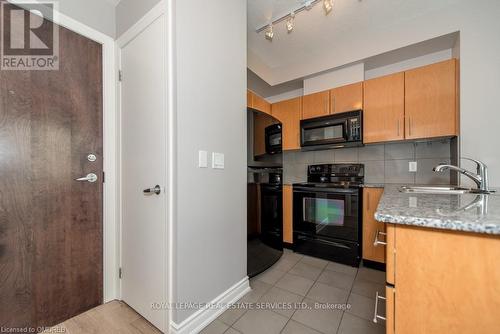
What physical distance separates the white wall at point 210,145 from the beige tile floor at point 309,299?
23cm

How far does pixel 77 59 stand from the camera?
57.9 inches

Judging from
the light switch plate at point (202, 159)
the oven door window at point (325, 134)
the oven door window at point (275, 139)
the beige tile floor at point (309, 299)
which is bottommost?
the beige tile floor at point (309, 299)

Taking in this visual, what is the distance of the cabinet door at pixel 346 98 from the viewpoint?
235 centimetres

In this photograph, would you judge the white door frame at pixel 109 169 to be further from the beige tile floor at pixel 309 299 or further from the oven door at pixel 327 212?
the oven door at pixel 327 212

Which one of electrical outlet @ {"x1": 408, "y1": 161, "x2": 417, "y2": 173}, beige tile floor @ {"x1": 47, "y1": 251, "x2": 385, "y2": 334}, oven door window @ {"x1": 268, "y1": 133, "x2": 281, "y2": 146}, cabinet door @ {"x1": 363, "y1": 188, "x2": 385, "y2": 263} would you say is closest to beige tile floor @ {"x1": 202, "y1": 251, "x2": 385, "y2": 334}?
beige tile floor @ {"x1": 47, "y1": 251, "x2": 385, "y2": 334}

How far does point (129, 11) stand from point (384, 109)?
258 centimetres

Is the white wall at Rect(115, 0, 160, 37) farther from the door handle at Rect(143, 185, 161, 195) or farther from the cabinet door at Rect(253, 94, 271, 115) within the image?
the cabinet door at Rect(253, 94, 271, 115)

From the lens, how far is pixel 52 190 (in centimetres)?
A: 135

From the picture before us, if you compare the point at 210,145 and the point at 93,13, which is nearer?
the point at 210,145

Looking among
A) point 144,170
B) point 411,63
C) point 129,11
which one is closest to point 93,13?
point 129,11

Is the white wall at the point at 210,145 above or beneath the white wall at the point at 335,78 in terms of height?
beneath

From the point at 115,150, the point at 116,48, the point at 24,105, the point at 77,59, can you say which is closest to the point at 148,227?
the point at 115,150

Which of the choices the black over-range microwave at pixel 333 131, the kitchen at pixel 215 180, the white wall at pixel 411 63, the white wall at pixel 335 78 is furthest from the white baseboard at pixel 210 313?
the white wall at pixel 411 63

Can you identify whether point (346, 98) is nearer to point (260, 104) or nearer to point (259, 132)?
point (260, 104)
